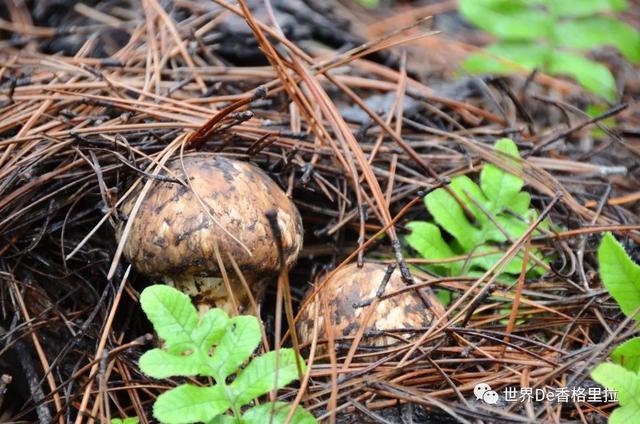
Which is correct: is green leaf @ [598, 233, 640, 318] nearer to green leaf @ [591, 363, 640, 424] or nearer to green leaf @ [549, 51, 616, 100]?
green leaf @ [591, 363, 640, 424]

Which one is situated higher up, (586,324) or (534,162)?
(534,162)

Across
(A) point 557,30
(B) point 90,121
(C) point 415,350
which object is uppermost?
(B) point 90,121

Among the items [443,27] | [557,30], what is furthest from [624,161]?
[443,27]

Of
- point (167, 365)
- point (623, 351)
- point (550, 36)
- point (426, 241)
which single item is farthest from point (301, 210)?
point (550, 36)

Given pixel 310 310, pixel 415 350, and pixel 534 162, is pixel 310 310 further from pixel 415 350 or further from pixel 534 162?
pixel 534 162

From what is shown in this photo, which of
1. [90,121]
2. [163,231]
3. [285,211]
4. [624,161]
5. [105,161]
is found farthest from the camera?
[624,161]

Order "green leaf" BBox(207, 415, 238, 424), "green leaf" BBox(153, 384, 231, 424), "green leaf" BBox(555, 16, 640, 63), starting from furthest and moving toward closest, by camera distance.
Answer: "green leaf" BBox(555, 16, 640, 63)
"green leaf" BBox(207, 415, 238, 424)
"green leaf" BBox(153, 384, 231, 424)

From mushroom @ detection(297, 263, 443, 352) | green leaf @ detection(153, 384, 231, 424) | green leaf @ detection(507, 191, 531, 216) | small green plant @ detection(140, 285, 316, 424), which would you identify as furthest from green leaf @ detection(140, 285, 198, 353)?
green leaf @ detection(507, 191, 531, 216)

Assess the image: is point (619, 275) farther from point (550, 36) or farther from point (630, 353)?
point (550, 36)
